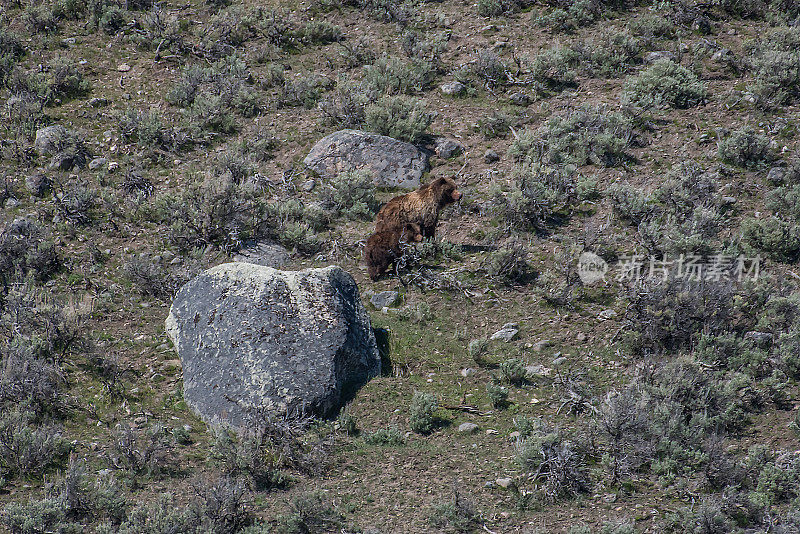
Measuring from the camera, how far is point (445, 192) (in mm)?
11625

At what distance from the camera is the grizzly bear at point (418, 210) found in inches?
449

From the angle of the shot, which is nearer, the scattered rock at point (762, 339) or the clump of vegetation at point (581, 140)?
the scattered rock at point (762, 339)

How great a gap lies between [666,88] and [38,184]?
12.4 meters

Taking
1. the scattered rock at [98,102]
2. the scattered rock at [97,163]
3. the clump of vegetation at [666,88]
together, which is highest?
the clump of vegetation at [666,88]

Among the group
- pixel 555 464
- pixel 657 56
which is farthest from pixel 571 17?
pixel 555 464

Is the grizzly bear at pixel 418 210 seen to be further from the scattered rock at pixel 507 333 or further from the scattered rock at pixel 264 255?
the scattered rock at pixel 507 333

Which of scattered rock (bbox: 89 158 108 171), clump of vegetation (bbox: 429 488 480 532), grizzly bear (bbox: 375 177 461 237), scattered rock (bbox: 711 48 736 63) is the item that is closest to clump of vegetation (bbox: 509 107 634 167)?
grizzly bear (bbox: 375 177 461 237)

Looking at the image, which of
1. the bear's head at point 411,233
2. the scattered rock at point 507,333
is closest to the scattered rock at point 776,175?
the scattered rock at point 507,333

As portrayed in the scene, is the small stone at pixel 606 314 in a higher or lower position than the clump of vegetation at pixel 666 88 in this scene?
lower

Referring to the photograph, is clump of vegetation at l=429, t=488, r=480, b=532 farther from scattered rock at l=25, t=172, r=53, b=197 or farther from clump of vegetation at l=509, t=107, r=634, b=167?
scattered rock at l=25, t=172, r=53, b=197

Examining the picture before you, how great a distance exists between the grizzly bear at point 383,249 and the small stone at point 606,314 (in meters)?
3.10

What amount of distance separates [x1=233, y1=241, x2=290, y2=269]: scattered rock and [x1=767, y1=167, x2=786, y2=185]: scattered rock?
8.38 meters

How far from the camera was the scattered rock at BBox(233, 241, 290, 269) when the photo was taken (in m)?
11.6

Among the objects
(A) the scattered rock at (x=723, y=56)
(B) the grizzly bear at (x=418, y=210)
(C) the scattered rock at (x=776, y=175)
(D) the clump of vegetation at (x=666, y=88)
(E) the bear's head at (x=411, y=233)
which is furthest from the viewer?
Answer: (A) the scattered rock at (x=723, y=56)
